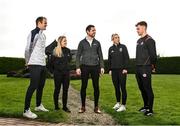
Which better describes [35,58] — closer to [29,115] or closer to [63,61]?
[63,61]

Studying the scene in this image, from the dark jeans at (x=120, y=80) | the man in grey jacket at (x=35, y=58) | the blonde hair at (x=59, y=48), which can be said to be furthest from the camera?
the dark jeans at (x=120, y=80)

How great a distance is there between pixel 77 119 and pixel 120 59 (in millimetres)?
2431

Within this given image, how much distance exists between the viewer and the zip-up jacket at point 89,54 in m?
11.4

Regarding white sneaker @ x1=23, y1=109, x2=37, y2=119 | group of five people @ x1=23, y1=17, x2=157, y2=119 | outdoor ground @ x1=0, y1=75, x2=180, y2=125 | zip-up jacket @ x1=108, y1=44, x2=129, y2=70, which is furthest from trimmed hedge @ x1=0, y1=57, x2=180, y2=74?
white sneaker @ x1=23, y1=109, x2=37, y2=119

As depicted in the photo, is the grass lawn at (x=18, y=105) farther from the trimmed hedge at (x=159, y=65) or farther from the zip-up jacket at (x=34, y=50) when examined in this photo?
the trimmed hedge at (x=159, y=65)

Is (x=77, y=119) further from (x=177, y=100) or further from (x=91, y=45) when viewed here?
(x=177, y=100)

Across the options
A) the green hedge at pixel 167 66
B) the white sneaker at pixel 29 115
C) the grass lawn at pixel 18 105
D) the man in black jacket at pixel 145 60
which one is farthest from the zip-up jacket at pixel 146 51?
the green hedge at pixel 167 66

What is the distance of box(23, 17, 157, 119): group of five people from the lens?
35.6ft

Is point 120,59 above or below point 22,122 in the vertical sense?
above

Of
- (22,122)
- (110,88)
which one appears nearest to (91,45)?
(22,122)

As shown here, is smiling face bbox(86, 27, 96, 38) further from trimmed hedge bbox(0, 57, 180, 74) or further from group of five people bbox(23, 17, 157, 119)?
trimmed hedge bbox(0, 57, 180, 74)

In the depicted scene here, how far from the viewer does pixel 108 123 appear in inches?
418

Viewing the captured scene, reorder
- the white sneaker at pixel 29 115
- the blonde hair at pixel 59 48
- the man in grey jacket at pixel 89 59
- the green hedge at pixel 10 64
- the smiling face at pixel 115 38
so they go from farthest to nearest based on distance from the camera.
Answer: the green hedge at pixel 10 64 → the smiling face at pixel 115 38 → the blonde hair at pixel 59 48 → the man in grey jacket at pixel 89 59 → the white sneaker at pixel 29 115

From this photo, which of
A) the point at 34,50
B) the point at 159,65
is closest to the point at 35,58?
the point at 34,50
